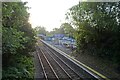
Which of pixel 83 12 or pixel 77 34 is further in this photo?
pixel 77 34

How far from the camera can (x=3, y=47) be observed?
11.3m

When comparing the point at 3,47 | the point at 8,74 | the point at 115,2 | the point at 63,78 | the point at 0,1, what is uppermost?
the point at 115,2

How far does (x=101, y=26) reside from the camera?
29.0 metres

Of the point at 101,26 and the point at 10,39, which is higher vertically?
the point at 101,26

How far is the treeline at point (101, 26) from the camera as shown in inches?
1069

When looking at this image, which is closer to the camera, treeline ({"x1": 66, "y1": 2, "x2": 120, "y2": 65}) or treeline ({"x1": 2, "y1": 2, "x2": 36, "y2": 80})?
treeline ({"x1": 2, "y1": 2, "x2": 36, "y2": 80})

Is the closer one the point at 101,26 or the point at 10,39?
the point at 10,39

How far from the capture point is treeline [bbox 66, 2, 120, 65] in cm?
2714

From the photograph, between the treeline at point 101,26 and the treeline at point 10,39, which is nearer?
the treeline at point 10,39

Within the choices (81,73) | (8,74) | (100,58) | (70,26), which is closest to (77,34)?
(70,26)

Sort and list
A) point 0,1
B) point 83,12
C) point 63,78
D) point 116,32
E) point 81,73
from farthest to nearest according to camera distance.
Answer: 1. point 83,12
2. point 116,32
3. point 81,73
4. point 63,78
5. point 0,1

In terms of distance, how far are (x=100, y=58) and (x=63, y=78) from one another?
12320 millimetres

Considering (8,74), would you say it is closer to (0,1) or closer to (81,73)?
(0,1)

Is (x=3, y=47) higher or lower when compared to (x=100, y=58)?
higher
